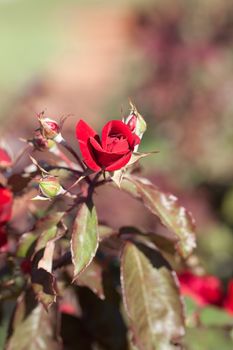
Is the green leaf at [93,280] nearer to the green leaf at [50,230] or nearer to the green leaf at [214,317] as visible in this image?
the green leaf at [50,230]

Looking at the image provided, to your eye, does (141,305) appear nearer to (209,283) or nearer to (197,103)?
(209,283)

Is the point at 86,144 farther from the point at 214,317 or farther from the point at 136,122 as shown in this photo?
the point at 214,317

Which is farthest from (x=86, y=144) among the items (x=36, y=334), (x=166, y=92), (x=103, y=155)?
(x=166, y=92)

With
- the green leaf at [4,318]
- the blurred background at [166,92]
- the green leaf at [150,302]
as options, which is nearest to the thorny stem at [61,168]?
the green leaf at [150,302]

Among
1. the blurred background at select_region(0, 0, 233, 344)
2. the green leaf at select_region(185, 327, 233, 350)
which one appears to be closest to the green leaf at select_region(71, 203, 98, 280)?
the green leaf at select_region(185, 327, 233, 350)

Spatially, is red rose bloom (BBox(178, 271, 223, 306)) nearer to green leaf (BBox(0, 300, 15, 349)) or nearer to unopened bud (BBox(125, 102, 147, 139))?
green leaf (BBox(0, 300, 15, 349))

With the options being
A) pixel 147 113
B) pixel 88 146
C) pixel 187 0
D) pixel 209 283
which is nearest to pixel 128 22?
pixel 187 0
